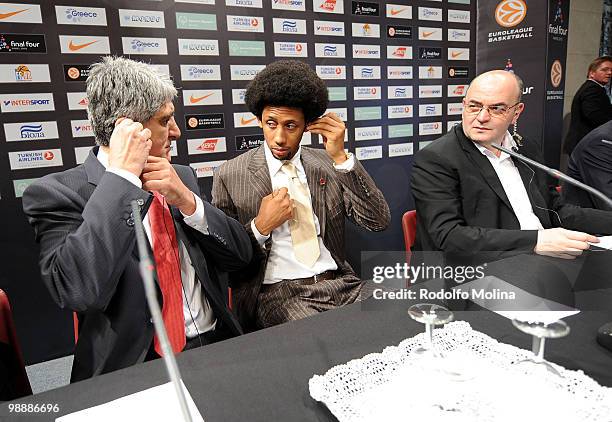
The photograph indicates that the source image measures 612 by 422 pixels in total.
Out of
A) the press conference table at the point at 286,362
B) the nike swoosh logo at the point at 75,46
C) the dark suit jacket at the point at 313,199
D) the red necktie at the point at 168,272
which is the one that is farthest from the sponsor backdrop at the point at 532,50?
the red necktie at the point at 168,272

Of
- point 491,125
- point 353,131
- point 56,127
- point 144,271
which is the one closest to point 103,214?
point 144,271

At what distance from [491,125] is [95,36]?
8.30ft

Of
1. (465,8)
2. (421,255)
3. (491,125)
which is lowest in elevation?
(421,255)

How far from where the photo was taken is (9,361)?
136 centimetres

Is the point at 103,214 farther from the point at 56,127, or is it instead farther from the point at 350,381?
the point at 56,127

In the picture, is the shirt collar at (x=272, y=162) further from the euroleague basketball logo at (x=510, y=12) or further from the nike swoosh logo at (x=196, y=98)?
the euroleague basketball logo at (x=510, y=12)

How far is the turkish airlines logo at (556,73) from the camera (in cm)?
461

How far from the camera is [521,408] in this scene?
2.83ft

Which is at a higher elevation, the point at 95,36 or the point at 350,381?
the point at 95,36

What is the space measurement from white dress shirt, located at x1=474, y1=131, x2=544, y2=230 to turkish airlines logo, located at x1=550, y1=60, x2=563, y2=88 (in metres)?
2.97

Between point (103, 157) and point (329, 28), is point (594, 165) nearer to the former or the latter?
point (329, 28)

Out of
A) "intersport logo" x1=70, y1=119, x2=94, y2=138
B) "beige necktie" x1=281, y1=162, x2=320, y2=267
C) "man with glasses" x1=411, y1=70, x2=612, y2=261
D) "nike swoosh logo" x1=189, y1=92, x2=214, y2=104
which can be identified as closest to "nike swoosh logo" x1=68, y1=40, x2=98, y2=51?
"intersport logo" x1=70, y1=119, x2=94, y2=138

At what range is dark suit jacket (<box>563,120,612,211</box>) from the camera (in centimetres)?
282

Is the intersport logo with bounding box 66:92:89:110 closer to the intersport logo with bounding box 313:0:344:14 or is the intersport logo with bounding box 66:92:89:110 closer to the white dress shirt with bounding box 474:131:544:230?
the intersport logo with bounding box 313:0:344:14
